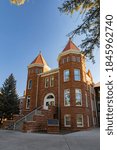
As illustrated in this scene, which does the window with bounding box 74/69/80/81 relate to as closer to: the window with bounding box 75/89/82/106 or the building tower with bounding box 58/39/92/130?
the building tower with bounding box 58/39/92/130

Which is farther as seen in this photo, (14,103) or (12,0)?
(14,103)

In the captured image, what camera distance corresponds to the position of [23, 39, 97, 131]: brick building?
16859 millimetres

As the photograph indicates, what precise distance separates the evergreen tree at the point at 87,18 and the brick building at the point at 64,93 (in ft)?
33.0

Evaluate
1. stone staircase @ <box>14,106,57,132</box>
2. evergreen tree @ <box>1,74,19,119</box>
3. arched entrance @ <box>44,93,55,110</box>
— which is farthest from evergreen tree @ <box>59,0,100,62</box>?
evergreen tree @ <box>1,74,19,119</box>

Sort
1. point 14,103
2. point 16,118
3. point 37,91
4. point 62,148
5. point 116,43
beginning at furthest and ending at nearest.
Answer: point 14,103, point 37,91, point 16,118, point 62,148, point 116,43

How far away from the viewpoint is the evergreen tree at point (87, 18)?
20.0 ft

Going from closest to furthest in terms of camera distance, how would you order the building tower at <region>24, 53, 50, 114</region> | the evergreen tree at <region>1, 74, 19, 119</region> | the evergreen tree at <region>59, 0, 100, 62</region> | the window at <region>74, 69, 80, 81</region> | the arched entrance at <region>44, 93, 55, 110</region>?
the evergreen tree at <region>59, 0, 100, 62</region> → the window at <region>74, 69, 80, 81</region> → the arched entrance at <region>44, 93, 55, 110</region> → the building tower at <region>24, 53, 50, 114</region> → the evergreen tree at <region>1, 74, 19, 119</region>

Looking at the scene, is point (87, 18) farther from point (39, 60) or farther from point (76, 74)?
point (39, 60)

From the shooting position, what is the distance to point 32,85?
22.6 m

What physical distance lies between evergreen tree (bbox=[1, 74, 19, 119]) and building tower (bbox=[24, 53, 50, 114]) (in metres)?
3.31

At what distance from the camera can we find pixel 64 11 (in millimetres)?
6457

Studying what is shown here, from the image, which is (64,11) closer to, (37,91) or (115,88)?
(115,88)

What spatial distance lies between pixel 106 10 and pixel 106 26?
57cm

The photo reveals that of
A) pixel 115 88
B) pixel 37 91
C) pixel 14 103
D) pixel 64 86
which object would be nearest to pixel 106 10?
pixel 115 88
